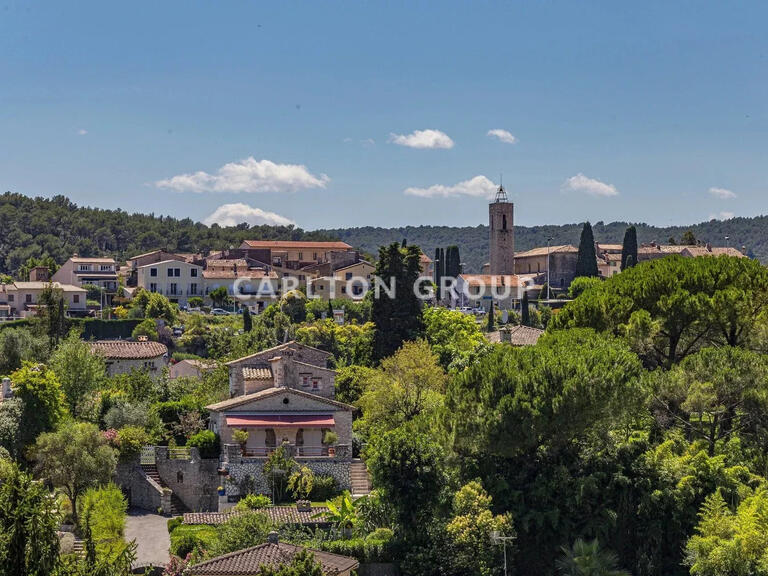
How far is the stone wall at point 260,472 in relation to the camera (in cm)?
4462

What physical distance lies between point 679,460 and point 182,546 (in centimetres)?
1632

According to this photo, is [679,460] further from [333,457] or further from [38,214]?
[38,214]

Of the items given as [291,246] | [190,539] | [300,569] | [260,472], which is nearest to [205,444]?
[260,472]

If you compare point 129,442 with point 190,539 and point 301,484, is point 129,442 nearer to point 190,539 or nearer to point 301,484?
point 301,484

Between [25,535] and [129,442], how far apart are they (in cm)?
2107

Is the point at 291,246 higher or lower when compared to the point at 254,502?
higher

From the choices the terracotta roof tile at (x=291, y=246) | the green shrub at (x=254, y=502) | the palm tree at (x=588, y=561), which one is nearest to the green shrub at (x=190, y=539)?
the green shrub at (x=254, y=502)

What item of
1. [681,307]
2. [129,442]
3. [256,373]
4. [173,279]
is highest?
[681,307]

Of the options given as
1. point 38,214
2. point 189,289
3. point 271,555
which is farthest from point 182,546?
point 38,214

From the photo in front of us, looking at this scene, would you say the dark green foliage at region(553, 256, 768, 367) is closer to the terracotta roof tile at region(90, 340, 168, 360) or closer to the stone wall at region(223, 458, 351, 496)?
the stone wall at region(223, 458, 351, 496)

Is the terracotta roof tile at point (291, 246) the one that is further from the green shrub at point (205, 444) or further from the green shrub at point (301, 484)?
the green shrub at point (301, 484)

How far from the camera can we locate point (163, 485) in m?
45.3

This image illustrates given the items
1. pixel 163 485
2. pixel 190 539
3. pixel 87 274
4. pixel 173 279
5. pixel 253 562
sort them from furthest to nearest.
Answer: pixel 87 274 < pixel 173 279 < pixel 163 485 < pixel 190 539 < pixel 253 562

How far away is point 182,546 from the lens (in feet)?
125
